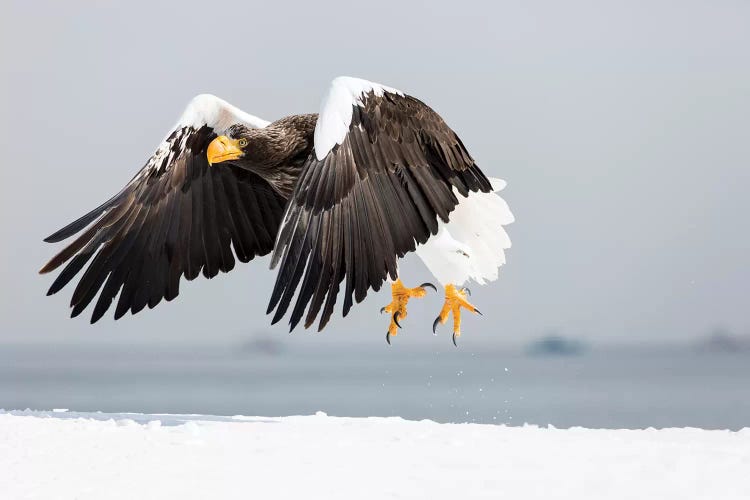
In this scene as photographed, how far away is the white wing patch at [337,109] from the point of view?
16.8ft

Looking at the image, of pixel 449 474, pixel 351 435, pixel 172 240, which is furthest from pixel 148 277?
pixel 449 474

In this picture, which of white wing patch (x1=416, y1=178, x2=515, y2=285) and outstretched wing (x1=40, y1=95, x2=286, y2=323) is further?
white wing patch (x1=416, y1=178, x2=515, y2=285)

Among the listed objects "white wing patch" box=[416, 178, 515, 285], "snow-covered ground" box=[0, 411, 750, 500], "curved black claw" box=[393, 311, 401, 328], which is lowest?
"snow-covered ground" box=[0, 411, 750, 500]

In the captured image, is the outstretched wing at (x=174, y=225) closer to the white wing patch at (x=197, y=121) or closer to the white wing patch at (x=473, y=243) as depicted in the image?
the white wing patch at (x=197, y=121)

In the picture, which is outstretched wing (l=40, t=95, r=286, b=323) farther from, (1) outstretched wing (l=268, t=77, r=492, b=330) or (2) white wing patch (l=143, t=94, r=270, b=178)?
(1) outstretched wing (l=268, t=77, r=492, b=330)

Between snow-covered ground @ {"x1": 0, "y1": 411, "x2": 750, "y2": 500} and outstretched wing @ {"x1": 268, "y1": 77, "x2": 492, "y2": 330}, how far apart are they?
74 cm

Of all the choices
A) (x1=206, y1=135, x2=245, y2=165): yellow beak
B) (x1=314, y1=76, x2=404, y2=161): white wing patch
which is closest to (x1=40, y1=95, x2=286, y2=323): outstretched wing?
(x1=206, y1=135, x2=245, y2=165): yellow beak

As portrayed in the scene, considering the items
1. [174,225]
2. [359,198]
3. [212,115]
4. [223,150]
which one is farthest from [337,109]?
[174,225]

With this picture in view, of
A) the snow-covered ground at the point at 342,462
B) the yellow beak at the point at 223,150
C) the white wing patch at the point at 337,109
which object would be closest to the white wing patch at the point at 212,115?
the yellow beak at the point at 223,150

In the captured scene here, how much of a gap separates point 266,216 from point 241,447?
7.50 feet

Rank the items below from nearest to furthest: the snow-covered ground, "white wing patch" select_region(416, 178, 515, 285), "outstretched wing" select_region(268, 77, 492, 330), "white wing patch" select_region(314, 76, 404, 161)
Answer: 1. the snow-covered ground
2. "outstretched wing" select_region(268, 77, 492, 330)
3. "white wing patch" select_region(314, 76, 404, 161)
4. "white wing patch" select_region(416, 178, 515, 285)

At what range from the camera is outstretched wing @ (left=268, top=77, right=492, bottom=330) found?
16.2ft

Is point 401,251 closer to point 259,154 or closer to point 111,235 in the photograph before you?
point 259,154

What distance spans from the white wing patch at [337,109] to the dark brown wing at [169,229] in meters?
1.44
